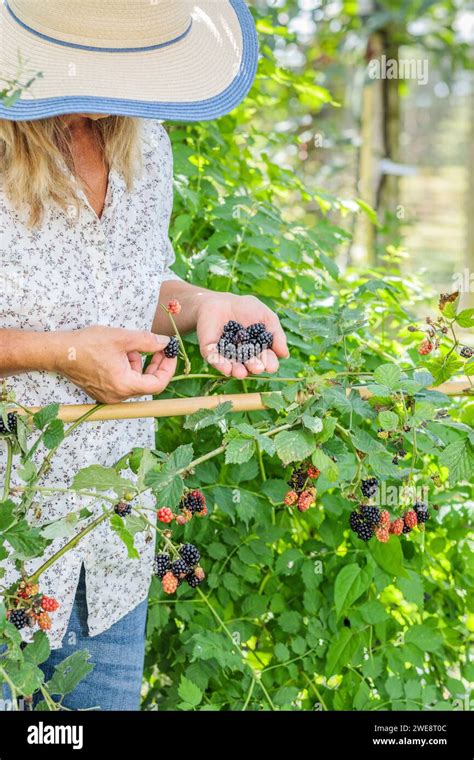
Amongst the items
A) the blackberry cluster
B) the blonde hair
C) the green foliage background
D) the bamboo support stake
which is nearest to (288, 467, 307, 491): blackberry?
the blackberry cluster

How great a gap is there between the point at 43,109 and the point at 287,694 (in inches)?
41.1

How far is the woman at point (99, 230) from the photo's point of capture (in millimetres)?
1166

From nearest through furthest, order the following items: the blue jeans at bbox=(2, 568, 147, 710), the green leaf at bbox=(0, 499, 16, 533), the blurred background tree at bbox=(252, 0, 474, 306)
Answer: the green leaf at bbox=(0, 499, 16, 533), the blue jeans at bbox=(2, 568, 147, 710), the blurred background tree at bbox=(252, 0, 474, 306)

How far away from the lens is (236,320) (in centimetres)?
135

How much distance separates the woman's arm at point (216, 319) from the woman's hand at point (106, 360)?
0.31 ft

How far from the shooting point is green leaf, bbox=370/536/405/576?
158 cm

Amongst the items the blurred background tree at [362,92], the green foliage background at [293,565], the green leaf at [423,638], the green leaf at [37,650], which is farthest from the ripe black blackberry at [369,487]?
the blurred background tree at [362,92]

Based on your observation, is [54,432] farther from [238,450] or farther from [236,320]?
[236,320]

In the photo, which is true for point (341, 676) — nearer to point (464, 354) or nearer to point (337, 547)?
point (337, 547)

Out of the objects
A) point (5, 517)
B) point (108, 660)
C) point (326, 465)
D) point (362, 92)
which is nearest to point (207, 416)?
point (326, 465)

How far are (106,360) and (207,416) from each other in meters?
0.14

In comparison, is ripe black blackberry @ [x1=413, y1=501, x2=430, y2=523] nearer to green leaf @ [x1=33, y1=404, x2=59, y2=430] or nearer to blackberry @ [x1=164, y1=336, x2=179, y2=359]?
blackberry @ [x1=164, y1=336, x2=179, y2=359]

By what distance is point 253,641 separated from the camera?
1.78 m

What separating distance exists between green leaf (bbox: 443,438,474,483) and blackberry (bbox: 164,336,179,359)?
0.38 meters
